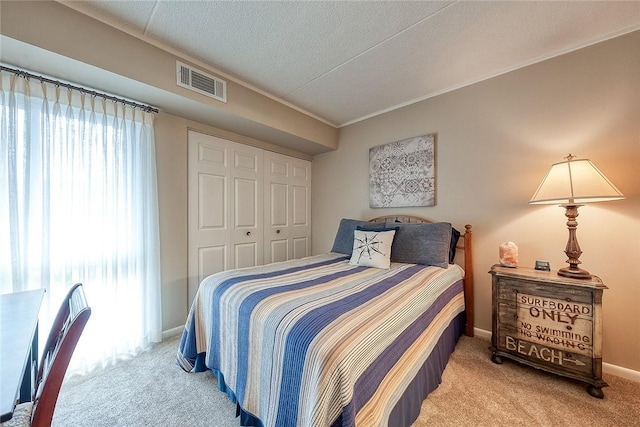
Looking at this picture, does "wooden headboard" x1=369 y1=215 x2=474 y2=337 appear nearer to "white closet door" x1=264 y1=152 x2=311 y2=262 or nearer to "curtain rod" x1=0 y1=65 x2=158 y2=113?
"white closet door" x1=264 y1=152 x2=311 y2=262

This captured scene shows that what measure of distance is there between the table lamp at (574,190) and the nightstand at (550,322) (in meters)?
0.16

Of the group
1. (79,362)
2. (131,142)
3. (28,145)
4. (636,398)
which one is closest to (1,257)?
(28,145)

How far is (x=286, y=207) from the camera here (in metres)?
3.48

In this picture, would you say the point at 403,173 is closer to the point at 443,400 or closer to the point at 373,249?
the point at 373,249

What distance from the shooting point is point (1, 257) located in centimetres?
151

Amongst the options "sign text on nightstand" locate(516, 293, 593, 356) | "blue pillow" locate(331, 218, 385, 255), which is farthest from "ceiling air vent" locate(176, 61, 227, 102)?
"sign text on nightstand" locate(516, 293, 593, 356)

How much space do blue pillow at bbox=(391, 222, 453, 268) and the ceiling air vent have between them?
7.14ft

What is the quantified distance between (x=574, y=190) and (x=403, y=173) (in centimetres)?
146

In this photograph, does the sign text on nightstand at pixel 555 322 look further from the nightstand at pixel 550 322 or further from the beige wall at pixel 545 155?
the beige wall at pixel 545 155

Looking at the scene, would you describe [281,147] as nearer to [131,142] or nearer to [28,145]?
[131,142]

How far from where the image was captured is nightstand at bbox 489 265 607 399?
4.99 feet

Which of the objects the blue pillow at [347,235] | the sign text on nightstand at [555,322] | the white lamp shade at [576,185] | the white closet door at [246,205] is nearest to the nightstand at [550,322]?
the sign text on nightstand at [555,322]

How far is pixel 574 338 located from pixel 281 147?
3.37 m

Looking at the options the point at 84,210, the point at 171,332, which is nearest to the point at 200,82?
the point at 84,210
